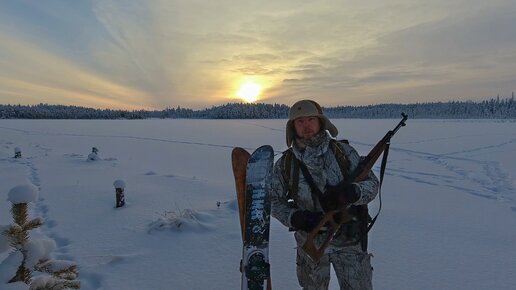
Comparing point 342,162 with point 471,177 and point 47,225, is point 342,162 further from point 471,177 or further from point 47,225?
point 471,177

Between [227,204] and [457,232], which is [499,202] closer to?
[457,232]

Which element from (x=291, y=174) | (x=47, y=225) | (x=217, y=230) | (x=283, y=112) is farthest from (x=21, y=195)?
(x=283, y=112)

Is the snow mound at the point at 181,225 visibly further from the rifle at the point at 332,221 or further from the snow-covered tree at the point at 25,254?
the snow-covered tree at the point at 25,254

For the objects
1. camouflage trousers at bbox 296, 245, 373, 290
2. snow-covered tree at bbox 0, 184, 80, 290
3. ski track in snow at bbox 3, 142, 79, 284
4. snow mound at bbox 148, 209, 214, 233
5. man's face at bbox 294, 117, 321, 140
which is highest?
man's face at bbox 294, 117, 321, 140

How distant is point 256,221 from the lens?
2.88 meters

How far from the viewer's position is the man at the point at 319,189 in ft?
9.00

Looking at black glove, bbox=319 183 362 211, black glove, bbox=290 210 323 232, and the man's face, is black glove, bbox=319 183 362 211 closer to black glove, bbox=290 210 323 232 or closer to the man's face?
black glove, bbox=290 210 323 232

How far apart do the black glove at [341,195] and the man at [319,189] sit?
0.05 meters

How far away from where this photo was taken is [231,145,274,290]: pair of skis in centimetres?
277

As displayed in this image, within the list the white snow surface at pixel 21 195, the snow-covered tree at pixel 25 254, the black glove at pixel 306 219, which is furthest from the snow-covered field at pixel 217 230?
the black glove at pixel 306 219

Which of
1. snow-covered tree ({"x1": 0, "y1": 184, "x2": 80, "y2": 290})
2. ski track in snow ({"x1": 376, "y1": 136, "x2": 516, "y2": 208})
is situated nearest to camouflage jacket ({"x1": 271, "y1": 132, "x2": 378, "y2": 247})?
snow-covered tree ({"x1": 0, "y1": 184, "x2": 80, "y2": 290})

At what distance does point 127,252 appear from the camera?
16.0ft

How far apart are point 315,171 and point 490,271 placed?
10.2 ft

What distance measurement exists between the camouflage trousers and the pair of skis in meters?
0.35
